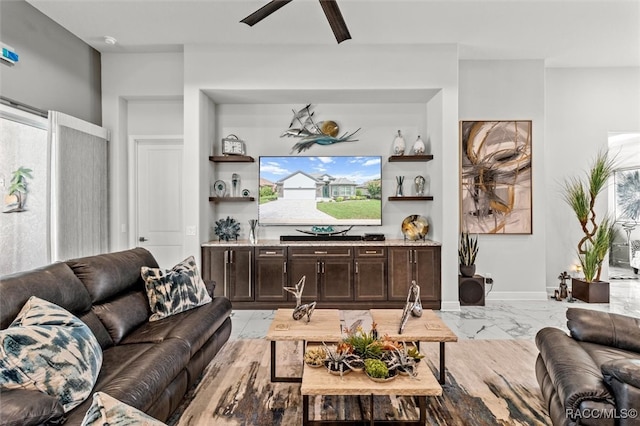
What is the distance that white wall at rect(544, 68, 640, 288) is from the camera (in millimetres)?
5406

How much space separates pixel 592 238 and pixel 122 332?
5.87 meters

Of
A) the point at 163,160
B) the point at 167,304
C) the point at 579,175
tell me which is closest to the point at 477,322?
the point at 579,175

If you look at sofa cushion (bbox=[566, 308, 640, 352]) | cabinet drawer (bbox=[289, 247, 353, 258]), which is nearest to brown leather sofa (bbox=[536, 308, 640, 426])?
sofa cushion (bbox=[566, 308, 640, 352])

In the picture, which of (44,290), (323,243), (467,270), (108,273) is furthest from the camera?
(467,270)

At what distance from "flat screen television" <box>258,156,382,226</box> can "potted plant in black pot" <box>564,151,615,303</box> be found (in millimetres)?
2724

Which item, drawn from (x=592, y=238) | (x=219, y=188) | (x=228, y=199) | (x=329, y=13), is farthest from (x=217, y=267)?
(x=592, y=238)

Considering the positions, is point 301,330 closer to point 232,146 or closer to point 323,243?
point 323,243

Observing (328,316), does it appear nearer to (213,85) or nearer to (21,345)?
(21,345)

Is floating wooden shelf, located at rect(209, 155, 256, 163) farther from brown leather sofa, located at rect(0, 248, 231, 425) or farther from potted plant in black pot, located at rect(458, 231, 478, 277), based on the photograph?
potted plant in black pot, located at rect(458, 231, 478, 277)

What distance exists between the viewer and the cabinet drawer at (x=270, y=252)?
4746mm

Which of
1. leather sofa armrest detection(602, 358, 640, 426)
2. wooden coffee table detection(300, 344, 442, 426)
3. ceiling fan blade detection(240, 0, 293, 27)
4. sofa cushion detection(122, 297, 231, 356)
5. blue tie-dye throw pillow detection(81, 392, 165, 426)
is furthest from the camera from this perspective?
ceiling fan blade detection(240, 0, 293, 27)

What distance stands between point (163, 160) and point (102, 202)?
3.12ft

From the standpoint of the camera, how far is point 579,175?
5402 mm

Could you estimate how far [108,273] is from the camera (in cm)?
257
